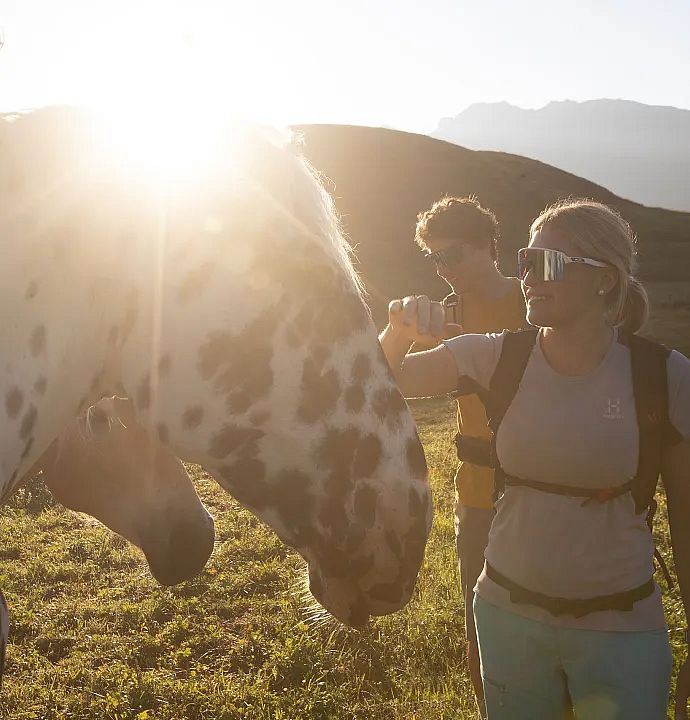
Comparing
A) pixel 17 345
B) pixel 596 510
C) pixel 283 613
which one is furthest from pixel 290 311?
pixel 283 613

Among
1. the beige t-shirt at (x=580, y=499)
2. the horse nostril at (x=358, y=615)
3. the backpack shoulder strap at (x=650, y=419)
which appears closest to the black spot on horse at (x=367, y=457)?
the horse nostril at (x=358, y=615)

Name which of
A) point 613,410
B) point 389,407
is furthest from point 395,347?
point 389,407

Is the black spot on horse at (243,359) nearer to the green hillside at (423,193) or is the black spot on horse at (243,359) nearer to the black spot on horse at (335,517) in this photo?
the black spot on horse at (335,517)

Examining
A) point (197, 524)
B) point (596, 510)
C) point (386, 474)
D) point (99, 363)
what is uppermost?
point (99, 363)

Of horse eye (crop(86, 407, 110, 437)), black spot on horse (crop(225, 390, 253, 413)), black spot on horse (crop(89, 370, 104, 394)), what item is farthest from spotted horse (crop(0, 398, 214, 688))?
black spot on horse (crop(225, 390, 253, 413))

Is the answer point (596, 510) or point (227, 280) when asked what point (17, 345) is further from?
point (596, 510)

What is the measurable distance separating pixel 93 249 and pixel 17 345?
23 centimetres

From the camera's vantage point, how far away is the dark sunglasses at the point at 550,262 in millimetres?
2387

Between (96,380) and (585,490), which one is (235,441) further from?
(585,490)

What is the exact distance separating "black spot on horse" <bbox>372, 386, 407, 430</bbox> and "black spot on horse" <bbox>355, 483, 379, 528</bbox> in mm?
142

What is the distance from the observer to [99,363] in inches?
53.2

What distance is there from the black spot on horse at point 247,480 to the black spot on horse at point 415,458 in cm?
32

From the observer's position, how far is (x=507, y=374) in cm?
256

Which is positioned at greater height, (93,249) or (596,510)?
(93,249)
